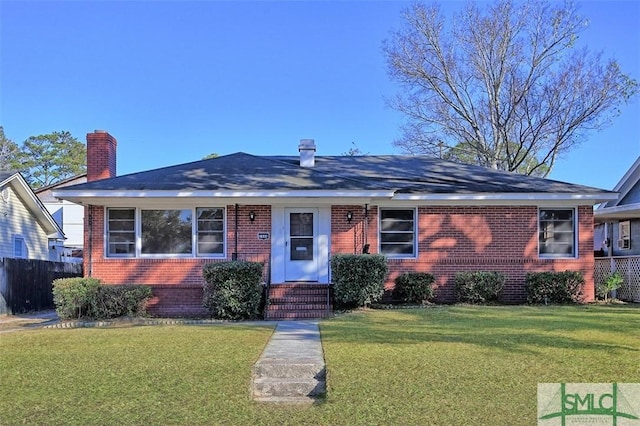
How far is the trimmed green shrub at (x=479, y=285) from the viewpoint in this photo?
13086 millimetres

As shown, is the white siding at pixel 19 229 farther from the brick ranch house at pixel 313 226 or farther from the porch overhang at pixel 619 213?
the porch overhang at pixel 619 213

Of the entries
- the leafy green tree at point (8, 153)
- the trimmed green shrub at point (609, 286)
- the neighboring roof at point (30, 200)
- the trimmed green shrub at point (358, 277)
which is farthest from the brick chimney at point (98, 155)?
the leafy green tree at point (8, 153)

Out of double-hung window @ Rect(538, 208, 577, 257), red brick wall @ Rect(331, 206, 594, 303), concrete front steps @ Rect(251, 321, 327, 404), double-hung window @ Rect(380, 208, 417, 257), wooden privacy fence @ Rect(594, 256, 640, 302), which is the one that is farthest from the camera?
wooden privacy fence @ Rect(594, 256, 640, 302)

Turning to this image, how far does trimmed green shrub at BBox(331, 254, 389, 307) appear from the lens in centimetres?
1174

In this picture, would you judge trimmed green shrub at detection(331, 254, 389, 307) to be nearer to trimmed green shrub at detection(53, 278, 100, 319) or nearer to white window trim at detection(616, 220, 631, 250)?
trimmed green shrub at detection(53, 278, 100, 319)

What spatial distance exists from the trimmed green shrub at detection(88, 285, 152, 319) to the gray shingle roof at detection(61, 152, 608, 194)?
7.86ft

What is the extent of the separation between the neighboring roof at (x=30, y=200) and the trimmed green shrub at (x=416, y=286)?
14.6 m

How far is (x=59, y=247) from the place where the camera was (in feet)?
93.0

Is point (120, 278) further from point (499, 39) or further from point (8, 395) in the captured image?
point (499, 39)

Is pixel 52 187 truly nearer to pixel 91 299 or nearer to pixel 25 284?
pixel 25 284

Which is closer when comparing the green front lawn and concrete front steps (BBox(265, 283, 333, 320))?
the green front lawn

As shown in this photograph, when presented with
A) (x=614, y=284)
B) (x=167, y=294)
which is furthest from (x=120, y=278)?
(x=614, y=284)

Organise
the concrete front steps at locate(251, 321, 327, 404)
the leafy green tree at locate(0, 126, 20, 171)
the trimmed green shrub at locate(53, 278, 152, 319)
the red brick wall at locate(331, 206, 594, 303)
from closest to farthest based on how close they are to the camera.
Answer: the concrete front steps at locate(251, 321, 327, 404) → the trimmed green shrub at locate(53, 278, 152, 319) → the red brick wall at locate(331, 206, 594, 303) → the leafy green tree at locate(0, 126, 20, 171)

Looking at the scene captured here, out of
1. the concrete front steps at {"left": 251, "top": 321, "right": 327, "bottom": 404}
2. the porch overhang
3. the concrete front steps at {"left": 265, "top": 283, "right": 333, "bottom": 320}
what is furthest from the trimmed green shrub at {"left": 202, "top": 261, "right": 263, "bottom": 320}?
the porch overhang
